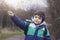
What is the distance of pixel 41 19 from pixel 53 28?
13.2 ft

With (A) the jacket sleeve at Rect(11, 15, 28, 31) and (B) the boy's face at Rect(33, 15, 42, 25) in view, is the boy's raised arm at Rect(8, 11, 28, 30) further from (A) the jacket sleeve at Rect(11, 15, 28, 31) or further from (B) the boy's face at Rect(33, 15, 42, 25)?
(B) the boy's face at Rect(33, 15, 42, 25)

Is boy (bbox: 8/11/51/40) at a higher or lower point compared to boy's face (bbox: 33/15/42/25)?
lower

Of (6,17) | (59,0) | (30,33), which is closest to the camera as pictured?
(30,33)

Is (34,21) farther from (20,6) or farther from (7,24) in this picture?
(7,24)

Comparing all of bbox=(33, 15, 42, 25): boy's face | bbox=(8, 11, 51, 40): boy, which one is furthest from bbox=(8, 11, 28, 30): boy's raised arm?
bbox=(33, 15, 42, 25): boy's face

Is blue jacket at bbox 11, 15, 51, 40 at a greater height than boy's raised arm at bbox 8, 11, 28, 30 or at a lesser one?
lesser

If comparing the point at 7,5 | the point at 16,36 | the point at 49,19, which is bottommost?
the point at 16,36

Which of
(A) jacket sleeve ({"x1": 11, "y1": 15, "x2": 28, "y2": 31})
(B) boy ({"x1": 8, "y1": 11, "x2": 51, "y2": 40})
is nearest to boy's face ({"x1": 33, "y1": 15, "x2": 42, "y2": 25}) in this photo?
(B) boy ({"x1": 8, "y1": 11, "x2": 51, "y2": 40})

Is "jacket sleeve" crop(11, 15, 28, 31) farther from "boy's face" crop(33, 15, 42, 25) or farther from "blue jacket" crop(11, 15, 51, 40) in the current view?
"boy's face" crop(33, 15, 42, 25)

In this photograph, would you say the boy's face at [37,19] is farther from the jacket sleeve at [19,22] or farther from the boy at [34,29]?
the jacket sleeve at [19,22]

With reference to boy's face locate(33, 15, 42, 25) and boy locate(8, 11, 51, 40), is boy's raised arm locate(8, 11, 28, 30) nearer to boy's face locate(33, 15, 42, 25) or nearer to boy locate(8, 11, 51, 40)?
boy locate(8, 11, 51, 40)

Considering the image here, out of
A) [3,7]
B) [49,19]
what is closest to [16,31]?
[3,7]

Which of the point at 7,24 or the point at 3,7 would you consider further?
the point at 7,24

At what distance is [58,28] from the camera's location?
23.1ft
